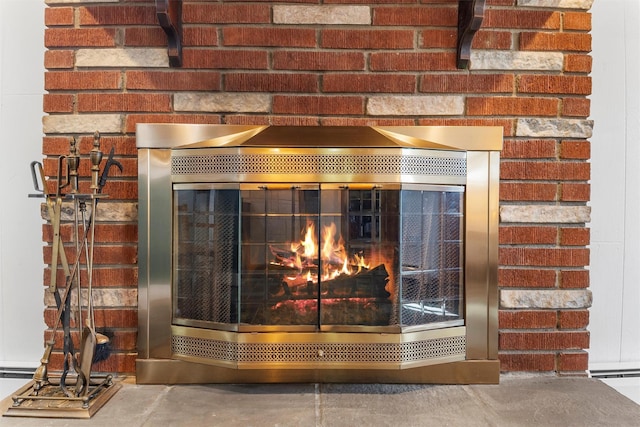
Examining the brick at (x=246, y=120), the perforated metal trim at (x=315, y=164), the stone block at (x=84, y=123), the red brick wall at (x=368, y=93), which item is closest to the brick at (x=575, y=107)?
the red brick wall at (x=368, y=93)

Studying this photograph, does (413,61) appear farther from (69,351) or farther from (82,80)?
(69,351)

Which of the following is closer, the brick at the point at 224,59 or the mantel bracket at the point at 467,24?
the mantel bracket at the point at 467,24

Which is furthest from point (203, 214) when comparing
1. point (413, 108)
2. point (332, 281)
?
point (413, 108)

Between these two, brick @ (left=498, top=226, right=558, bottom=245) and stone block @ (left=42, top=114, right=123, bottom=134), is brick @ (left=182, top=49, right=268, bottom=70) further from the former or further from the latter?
brick @ (left=498, top=226, right=558, bottom=245)

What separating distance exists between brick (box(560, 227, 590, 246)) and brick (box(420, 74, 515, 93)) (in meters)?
0.64

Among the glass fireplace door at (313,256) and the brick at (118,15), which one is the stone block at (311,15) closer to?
the brick at (118,15)

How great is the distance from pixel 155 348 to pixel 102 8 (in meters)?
1.43

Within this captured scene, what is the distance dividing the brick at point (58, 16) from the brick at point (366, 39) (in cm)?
106

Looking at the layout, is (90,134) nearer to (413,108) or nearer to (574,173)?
(413,108)

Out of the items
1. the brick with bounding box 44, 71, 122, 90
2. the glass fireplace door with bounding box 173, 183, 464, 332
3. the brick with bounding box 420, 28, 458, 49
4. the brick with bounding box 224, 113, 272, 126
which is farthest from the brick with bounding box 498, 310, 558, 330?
the brick with bounding box 44, 71, 122, 90

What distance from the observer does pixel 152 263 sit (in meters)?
1.73

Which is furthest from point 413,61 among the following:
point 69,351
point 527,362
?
point 69,351

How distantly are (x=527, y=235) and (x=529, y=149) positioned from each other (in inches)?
14.3

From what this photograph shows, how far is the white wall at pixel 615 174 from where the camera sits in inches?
84.3
